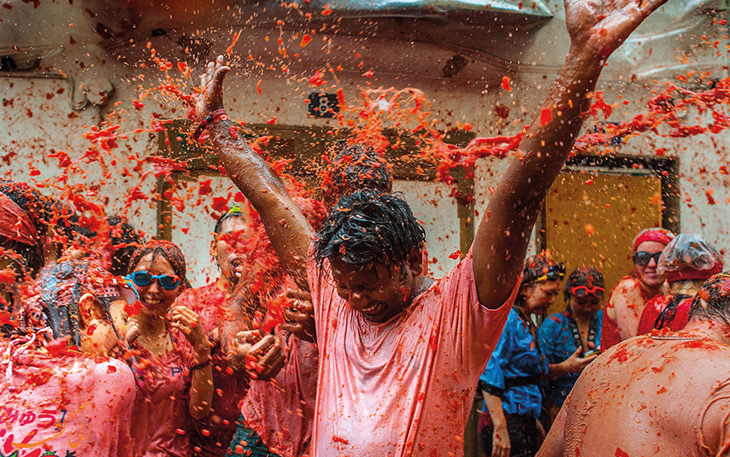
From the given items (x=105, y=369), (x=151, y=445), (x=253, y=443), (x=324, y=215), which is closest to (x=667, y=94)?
(x=324, y=215)

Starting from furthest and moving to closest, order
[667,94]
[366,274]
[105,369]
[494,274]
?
[105,369]
[667,94]
[366,274]
[494,274]

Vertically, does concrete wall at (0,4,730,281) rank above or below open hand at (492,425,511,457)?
above

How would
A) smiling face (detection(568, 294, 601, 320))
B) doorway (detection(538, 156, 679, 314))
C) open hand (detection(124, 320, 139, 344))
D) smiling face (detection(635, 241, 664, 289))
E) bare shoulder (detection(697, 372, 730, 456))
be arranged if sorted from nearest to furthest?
bare shoulder (detection(697, 372, 730, 456))
open hand (detection(124, 320, 139, 344))
smiling face (detection(635, 241, 664, 289))
smiling face (detection(568, 294, 601, 320))
doorway (detection(538, 156, 679, 314))

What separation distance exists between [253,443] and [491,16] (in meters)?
4.44

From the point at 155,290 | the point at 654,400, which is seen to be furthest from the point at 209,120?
the point at 654,400

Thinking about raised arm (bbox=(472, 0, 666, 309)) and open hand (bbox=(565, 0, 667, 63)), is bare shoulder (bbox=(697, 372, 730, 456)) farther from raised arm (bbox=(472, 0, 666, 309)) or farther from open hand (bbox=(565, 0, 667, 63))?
open hand (bbox=(565, 0, 667, 63))

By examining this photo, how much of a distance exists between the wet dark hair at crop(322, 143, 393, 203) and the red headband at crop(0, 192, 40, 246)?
1.56m

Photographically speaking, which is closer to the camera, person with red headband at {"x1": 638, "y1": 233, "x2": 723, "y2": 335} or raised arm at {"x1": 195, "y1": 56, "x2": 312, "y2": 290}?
raised arm at {"x1": 195, "y1": 56, "x2": 312, "y2": 290}

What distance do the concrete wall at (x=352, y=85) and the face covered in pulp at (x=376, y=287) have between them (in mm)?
4130

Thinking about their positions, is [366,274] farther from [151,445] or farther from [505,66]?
[505,66]

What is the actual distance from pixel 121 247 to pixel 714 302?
367cm

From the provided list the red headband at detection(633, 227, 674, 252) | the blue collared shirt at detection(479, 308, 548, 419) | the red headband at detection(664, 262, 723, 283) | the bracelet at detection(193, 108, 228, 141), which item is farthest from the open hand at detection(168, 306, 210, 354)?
the red headband at detection(633, 227, 674, 252)

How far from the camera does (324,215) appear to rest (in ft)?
11.6

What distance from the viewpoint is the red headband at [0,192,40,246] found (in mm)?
3023
